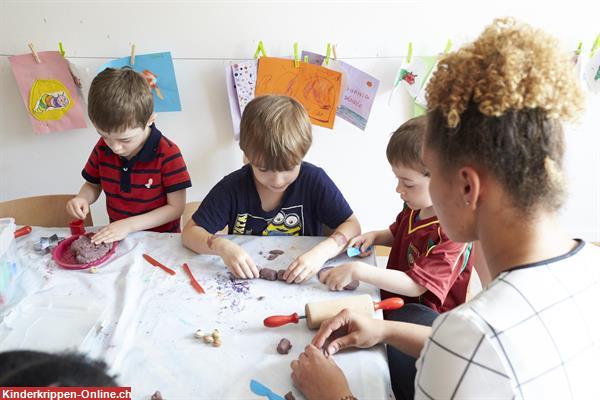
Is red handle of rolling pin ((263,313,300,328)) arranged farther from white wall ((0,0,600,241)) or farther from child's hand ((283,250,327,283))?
white wall ((0,0,600,241))

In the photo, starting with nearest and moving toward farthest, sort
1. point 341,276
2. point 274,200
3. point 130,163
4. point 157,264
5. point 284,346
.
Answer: point 284,346 → point 341,276 → point 157,264 → point 274,200 → point 130,163

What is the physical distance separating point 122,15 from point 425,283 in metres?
1.63

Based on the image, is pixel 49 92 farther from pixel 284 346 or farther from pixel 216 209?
pixel 284 346

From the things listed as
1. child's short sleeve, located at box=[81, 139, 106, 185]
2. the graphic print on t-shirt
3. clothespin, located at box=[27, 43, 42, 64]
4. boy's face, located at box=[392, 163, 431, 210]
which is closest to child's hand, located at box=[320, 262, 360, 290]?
boy's face, located at box=[392, 163, 431, 210]

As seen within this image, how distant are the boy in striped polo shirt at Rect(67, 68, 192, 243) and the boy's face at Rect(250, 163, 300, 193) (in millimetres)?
384

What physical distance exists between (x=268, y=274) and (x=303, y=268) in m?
0.09

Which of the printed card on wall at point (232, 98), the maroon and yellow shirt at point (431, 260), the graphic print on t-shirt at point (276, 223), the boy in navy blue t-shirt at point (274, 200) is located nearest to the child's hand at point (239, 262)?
the boy in navy blue t-shirt at point (274, 200)

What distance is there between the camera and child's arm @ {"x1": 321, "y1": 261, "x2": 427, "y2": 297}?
1.03 m

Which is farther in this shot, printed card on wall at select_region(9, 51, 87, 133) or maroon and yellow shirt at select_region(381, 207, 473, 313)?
printed card on wall at select_region(9, 51, 87, 133)

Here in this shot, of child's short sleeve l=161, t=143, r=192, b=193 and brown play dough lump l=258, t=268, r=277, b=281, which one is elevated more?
child's short sleeve l=161, t=143, r=192, b=193

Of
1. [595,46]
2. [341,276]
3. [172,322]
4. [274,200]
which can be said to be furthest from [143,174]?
[595,46]

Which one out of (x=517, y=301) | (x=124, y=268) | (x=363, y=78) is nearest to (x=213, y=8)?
(x=363, y=78)

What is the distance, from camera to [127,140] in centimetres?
141

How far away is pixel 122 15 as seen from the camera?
6.09 feet
